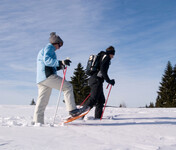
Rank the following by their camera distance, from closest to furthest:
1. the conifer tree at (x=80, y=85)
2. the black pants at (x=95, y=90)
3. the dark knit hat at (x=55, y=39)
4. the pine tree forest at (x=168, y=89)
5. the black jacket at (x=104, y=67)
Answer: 1. the dark knit hat at (x=55, y=39)
2. the black pants at (x=95, y=90)
3. the black jacket at (x=104, y=67)
4. the conifer tree at (x=80, y=85)
5. the pine tree forest at (x=168, y=89)

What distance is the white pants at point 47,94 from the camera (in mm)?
4258

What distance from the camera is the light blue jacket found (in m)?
4.09

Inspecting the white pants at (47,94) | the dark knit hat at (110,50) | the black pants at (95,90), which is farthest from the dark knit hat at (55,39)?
the dark knit hat at (110,50)

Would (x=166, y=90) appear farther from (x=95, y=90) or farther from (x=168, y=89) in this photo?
(x=95, y=90)

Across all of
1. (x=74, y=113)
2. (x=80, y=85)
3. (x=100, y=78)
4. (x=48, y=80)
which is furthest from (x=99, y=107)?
(x=80, y=85)

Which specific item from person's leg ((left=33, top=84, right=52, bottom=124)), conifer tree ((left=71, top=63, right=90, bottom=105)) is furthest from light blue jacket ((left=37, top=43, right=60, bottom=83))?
conifer tree ((left=71, top=63, right=90, bottom=105))

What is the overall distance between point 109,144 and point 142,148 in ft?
1.39

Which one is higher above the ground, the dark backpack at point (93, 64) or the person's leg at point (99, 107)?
the dark backpack at point (93, 64)

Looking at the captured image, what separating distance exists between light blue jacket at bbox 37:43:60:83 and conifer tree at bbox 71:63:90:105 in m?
26.2

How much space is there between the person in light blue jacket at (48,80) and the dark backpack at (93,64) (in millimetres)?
1220

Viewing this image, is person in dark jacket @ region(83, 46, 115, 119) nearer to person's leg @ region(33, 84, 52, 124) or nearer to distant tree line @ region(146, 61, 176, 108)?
person's leg @ region(33, 84, 52, 124)

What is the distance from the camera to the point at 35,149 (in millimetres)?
2154

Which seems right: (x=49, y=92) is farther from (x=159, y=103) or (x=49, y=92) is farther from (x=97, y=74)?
(x=159, y=103)

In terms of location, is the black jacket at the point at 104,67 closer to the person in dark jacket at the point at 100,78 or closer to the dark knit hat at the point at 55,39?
the person in dark jacket at the point at 100,78
